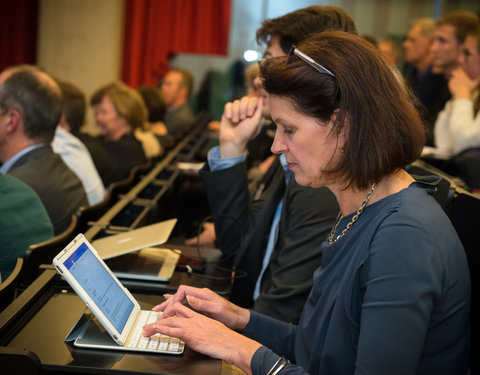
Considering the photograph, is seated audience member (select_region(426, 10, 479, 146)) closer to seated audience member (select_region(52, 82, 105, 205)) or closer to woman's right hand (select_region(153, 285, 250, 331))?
seated audience member (select_region(52, 82, 105, 205))

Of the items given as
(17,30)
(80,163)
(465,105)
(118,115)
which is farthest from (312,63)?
(17,30)

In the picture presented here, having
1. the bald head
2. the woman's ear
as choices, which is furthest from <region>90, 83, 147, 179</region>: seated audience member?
the woman's ear

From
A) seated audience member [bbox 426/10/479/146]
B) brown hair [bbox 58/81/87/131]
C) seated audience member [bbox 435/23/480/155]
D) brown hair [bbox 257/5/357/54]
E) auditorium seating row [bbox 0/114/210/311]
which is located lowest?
auditorium seating row [bbox 0/114/210/311]

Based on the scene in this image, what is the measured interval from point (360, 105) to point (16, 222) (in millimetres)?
1214

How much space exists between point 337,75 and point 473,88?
2.85m

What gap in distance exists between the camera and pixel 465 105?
355cm

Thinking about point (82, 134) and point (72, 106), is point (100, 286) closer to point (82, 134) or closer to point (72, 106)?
point (82, 134)

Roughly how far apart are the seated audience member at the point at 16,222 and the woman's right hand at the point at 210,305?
65 cm

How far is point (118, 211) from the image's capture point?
7.13 ft

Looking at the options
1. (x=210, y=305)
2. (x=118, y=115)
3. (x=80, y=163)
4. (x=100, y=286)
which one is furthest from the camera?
(x=118, y=115)

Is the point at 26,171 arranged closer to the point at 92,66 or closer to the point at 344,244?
the point at 344,244

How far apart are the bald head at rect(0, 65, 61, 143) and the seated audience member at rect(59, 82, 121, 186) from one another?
1174mm

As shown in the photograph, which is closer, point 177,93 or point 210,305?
point 210,305

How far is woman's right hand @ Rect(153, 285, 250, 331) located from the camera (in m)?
1.36
